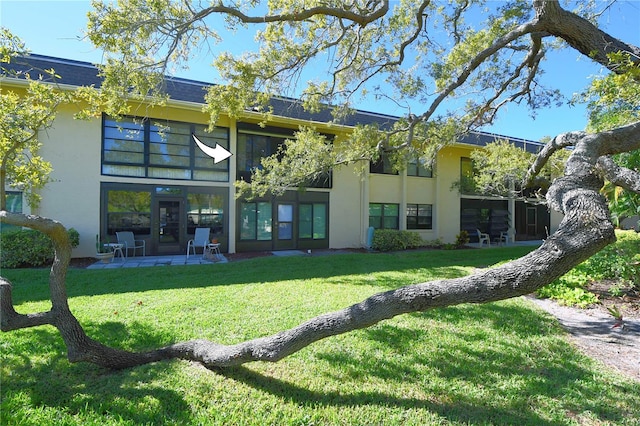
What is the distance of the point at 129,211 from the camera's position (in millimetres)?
11883

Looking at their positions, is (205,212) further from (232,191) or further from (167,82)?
(167,82)

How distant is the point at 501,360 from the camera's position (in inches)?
153

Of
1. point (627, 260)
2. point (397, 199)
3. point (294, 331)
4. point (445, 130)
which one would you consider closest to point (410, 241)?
→ point (397, 199)

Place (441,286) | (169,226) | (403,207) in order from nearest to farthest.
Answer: (441,286), (169,226), (403,207)

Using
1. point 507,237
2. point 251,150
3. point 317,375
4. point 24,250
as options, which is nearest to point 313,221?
point 251,150

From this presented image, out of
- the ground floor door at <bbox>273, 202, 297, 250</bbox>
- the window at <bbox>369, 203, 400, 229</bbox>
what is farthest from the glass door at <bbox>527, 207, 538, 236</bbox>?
the ground floor door at <bbox>273, 202, 297, 250</bbox>

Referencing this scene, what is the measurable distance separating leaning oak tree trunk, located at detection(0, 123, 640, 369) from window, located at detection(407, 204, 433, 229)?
13.0m

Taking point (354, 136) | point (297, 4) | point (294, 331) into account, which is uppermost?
point (297, 4)

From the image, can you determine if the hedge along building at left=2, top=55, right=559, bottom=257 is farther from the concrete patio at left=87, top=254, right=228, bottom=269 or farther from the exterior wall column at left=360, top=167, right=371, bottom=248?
the concrete patio at left=87, top=254, right=228, bottom=269

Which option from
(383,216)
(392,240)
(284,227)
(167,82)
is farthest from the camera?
(383,216)

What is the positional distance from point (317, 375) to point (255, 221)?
11.1m

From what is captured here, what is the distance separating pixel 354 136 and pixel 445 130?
8.27ft

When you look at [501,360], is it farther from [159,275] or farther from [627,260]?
[159,275]

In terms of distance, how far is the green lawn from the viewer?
2.76m
